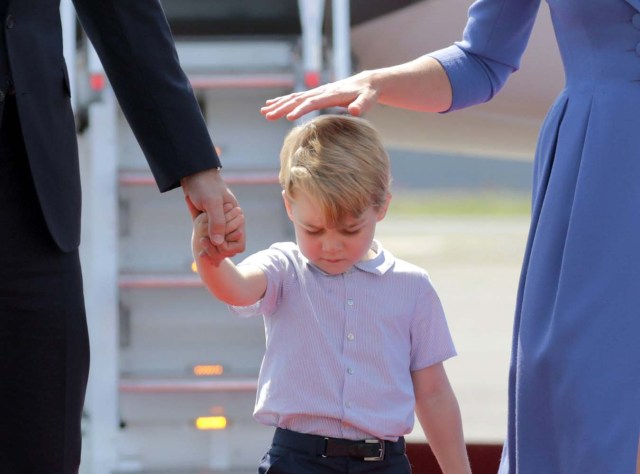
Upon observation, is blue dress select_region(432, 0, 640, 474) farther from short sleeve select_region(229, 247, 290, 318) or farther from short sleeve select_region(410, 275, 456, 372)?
short sleeve select_region(229, 247, 290, 318)

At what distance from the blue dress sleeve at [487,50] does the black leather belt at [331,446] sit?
2.05ft

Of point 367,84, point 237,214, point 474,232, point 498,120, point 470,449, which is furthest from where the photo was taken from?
point 474,232

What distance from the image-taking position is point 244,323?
445 cm

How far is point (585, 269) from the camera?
2.16m

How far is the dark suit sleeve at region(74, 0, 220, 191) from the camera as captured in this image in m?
2.01

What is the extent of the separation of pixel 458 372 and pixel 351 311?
7801 mm

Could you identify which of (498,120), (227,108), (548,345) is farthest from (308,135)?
(498,120)

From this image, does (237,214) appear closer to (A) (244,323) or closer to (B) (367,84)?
(B) (367,84)

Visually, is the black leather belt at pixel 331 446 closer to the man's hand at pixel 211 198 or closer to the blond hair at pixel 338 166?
the blond hair at pixel 338 166

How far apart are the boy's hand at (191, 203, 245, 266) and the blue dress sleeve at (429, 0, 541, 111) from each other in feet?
1.86

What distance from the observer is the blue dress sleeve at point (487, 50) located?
2439mm

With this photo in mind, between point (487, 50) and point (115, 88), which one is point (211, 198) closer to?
point (115, 88)

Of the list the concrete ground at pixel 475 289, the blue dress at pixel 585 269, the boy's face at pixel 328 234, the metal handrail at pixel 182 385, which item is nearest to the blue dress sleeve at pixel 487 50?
the blue dress at pixel 585 269

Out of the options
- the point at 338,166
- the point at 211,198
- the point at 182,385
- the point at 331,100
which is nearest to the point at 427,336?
the point at 338,166
